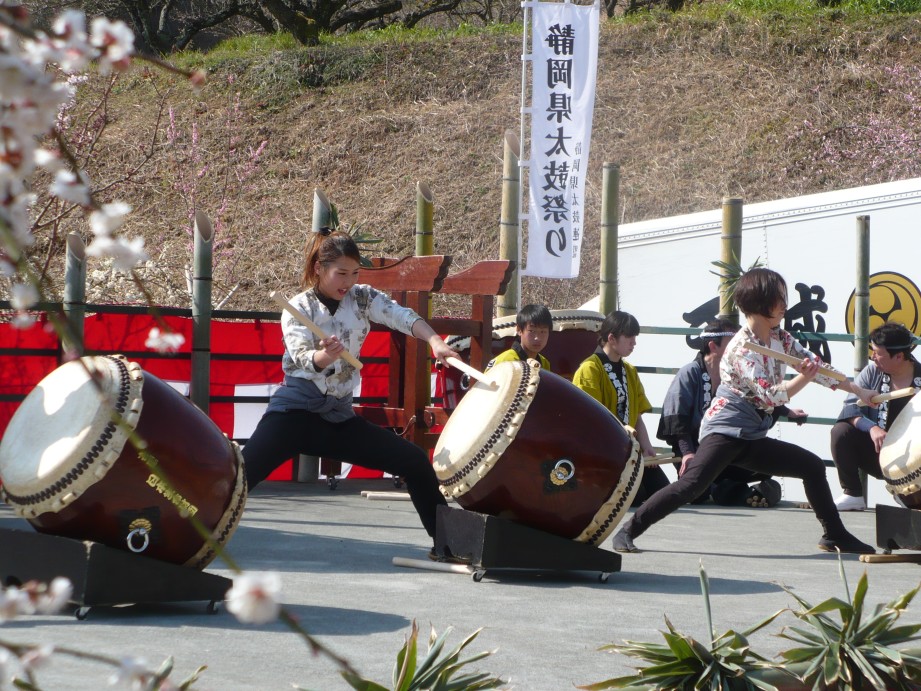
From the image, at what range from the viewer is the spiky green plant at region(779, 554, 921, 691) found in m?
2.82

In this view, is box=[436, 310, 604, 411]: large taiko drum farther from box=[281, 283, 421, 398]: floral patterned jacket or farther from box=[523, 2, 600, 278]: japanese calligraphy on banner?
box=[281, 283, 421, 398]: floral patterned jacket

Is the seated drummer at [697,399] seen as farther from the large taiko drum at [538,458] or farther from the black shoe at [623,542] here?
the large taiko drum at [538,458]

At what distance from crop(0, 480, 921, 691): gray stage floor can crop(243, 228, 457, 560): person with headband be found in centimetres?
45

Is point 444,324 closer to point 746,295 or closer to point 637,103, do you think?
point 746,295

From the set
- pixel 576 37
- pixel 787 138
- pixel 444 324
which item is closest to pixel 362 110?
pixel 787 138

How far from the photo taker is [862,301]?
8.17 metres

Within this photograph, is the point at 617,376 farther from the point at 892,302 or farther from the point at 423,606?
the point at 423,606

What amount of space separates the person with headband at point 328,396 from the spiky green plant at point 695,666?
2.30 m

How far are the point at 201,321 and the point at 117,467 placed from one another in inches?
166

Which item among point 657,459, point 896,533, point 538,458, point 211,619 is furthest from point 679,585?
point 657,459

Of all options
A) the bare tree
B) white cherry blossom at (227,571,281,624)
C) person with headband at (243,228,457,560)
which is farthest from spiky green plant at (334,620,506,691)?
the bare tree

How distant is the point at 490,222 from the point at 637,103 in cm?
348

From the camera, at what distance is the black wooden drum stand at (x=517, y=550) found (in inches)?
189

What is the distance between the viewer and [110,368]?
4.09 m
